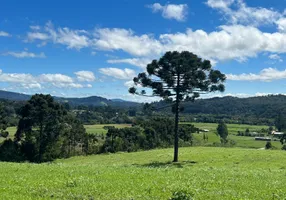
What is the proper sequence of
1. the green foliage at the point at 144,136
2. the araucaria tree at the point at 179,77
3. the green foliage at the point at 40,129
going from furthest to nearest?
the green foliage at the point at 144,136 < the green foliage at the point at 40,129 < the araucaria tree at the point at 179,77

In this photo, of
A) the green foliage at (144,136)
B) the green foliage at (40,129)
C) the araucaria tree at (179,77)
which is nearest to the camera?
the araucaria tree at (179,77)

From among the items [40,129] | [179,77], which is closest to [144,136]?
[40,129]

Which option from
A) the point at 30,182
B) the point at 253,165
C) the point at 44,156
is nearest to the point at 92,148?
the point at 44,156

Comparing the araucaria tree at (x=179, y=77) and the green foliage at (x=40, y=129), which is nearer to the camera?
the araucaria tree at (x=179, y=77)

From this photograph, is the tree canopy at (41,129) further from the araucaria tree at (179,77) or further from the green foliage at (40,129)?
the araucaria tree at (179,77)

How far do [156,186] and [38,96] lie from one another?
60896mm

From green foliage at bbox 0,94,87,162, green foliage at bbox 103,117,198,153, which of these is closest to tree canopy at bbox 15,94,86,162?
green foliage at bbox 0,94,87,162

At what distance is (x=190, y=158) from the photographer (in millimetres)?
46312

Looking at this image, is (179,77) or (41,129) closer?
(179,77)

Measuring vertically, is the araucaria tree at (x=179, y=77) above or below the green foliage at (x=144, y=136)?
above

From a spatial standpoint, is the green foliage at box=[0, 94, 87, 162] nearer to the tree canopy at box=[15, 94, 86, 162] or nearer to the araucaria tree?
the tree canopy at box=[15, 94, 86, 162]

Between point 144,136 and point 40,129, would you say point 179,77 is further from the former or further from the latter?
point 144,136

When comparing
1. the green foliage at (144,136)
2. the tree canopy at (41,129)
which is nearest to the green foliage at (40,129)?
the tree canopy at (41,129)

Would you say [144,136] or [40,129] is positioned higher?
[40,129]
